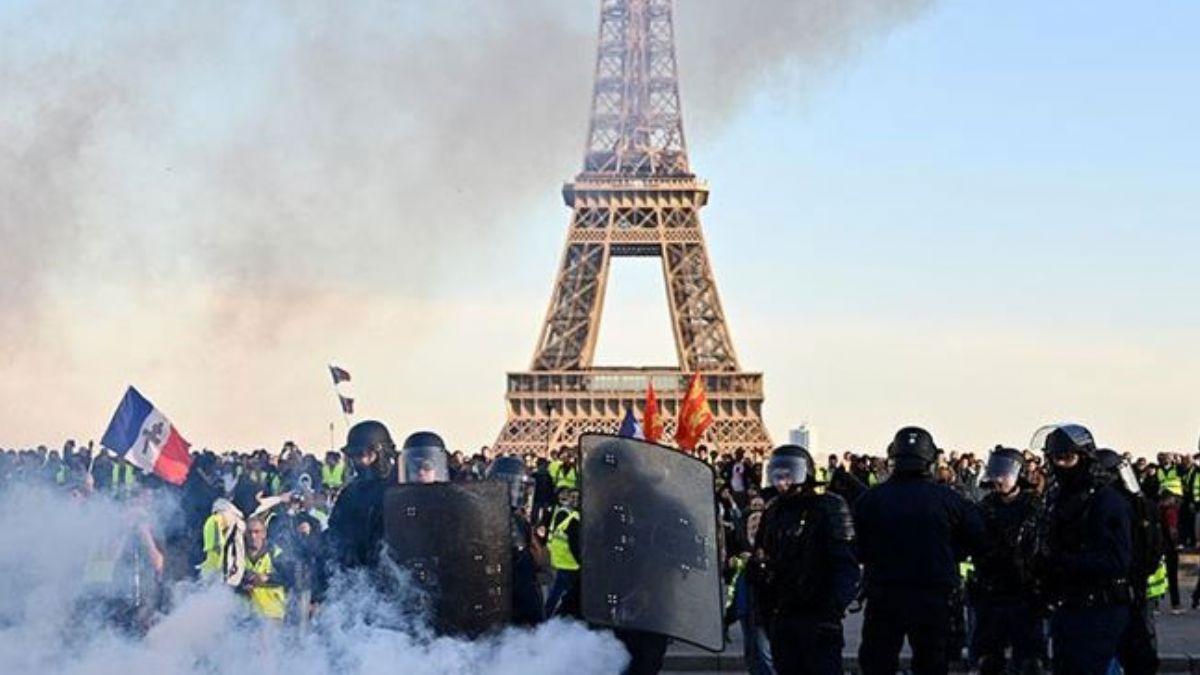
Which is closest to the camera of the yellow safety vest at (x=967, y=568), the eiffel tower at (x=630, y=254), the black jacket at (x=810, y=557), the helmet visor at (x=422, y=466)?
the helmet visor at (x=422, y=466)

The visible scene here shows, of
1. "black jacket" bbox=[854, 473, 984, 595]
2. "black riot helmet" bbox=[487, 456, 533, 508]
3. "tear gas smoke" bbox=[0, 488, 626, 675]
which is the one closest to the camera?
"tear gas smoke" bbox=[0, 488, 626, 675]

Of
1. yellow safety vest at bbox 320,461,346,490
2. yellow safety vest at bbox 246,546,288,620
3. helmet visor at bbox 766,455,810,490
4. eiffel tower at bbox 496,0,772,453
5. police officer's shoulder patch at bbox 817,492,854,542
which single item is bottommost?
yellow safety vest at bbox 246,546,288,620

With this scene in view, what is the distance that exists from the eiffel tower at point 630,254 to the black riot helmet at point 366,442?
53224 mm

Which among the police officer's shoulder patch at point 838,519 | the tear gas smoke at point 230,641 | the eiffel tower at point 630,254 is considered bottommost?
the tear gas smoke at point 230,641

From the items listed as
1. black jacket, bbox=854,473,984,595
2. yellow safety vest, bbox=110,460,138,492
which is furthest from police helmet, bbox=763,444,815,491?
yellow safety vest, bbox=110,460,138,492

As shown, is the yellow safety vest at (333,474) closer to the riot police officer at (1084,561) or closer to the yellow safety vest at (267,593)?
the yellow safety vest at (267,593)

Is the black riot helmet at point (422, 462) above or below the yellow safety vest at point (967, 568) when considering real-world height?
above

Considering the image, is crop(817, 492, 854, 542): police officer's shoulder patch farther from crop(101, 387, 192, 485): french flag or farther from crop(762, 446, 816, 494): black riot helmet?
crop(101, 387, 192, 485): french flag

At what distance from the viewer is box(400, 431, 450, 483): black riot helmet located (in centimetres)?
902

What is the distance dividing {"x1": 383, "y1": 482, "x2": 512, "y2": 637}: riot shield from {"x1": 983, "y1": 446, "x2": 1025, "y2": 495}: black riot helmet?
14.8ft

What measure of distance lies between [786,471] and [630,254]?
56.6 meters

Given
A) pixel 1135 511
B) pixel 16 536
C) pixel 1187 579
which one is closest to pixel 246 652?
pixel 16 536

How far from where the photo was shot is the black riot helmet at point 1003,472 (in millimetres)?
12188

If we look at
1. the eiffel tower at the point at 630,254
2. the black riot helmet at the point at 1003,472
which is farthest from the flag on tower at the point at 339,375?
the eiffel tower at the point at 630,254
